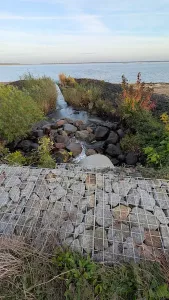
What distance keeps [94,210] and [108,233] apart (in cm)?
32

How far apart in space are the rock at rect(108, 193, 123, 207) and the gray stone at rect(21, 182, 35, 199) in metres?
0.94

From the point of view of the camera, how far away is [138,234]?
7.13ft

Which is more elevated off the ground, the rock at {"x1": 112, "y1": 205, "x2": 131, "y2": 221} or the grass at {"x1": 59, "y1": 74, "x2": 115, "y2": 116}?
the rock at {"x1": 112, "y1": 205, "x2": 131, "y2": 221}

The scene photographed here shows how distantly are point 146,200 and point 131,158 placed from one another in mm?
2178

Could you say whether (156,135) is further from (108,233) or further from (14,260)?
(14,260)

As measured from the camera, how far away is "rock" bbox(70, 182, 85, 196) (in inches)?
106

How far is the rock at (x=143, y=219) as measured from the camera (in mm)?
2279

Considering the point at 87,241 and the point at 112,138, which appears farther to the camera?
the point at 112,138

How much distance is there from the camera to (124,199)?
2.60 m

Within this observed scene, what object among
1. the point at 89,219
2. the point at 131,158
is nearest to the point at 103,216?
the point at 89,219

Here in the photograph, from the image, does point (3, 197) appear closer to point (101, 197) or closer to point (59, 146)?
point (101, 197)

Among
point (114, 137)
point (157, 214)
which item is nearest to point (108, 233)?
point (157, 214)

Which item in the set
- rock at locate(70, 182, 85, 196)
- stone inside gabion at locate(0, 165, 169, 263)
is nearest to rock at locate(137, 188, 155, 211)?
stone inside gabion at locate(0, 165, 169, 263)

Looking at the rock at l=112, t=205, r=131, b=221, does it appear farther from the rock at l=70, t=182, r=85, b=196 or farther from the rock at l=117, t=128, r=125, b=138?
the rock at l=117, t=128, r=125, b=138
